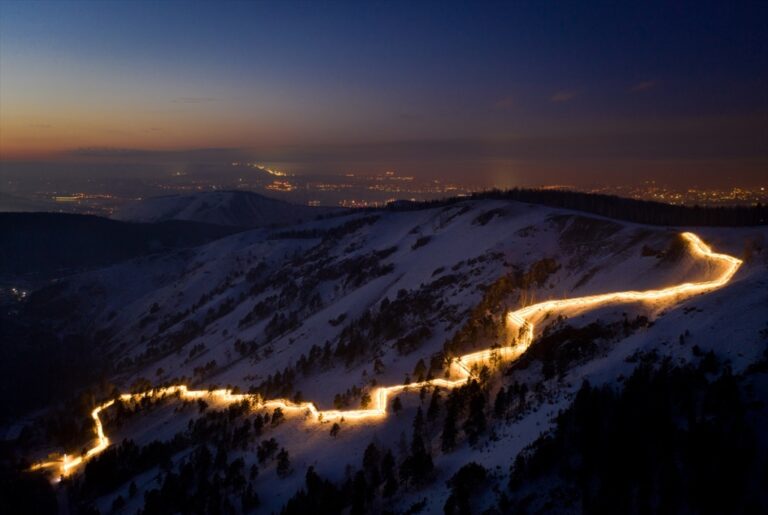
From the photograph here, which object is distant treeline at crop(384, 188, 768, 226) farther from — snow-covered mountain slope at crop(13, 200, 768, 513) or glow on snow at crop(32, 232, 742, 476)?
glow on snow at crop(32, 232, 742, 476)

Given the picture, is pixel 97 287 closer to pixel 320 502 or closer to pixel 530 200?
pixel 530 200

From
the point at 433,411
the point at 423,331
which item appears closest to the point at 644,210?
the point at 423,331

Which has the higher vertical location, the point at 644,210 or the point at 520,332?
the point at 644,210

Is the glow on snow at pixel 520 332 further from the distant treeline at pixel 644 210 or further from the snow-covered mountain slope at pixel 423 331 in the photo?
the distant treeline at pixel 644 210

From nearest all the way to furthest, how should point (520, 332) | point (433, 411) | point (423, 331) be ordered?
point (433, 411) → point (520, 332) → point (423, 331)

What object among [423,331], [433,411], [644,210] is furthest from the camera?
[644,210]

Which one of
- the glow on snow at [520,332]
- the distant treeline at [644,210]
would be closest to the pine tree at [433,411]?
the glow on snow at [520,332]

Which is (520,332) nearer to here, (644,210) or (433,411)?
(433,411)

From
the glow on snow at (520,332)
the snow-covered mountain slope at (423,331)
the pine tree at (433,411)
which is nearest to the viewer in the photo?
the snow-covered mountain slope at (423,331)
